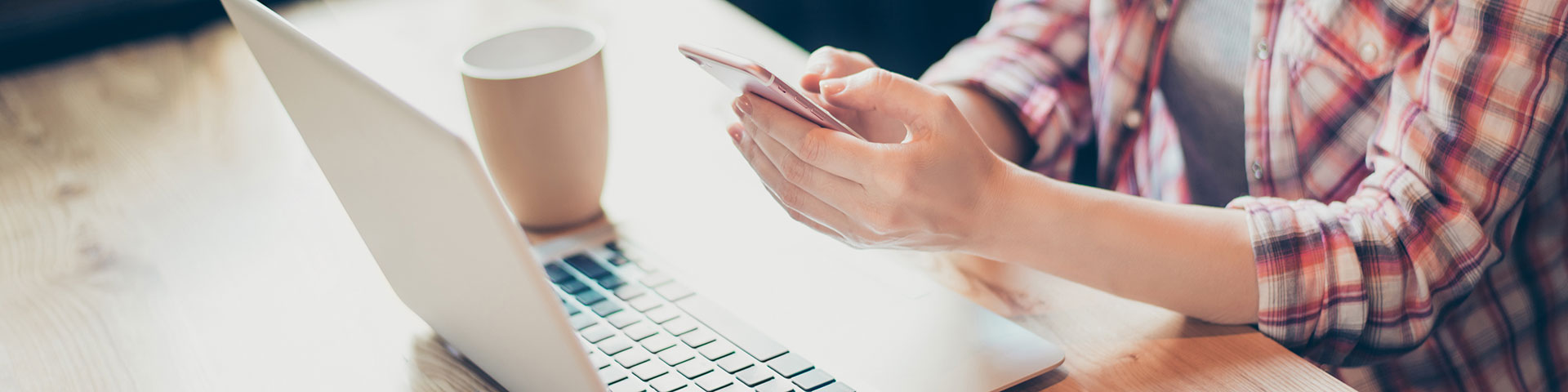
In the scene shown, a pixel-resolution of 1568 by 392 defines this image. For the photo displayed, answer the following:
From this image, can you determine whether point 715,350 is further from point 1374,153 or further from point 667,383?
point 1374,153

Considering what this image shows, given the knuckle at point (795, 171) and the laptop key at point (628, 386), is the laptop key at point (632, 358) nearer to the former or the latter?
the laptop key at point (628, 386)

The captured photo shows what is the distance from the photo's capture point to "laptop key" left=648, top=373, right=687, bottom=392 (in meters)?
0.53

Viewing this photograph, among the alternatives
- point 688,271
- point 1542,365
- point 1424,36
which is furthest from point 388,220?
point 1542,365

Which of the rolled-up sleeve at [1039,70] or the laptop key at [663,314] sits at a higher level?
the rolled-up sleeve at [1039,70]

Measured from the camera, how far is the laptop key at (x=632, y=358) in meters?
0.55

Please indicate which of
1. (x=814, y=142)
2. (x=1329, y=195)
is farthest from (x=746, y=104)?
(x=1329, y=195)

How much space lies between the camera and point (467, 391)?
55 centimetres

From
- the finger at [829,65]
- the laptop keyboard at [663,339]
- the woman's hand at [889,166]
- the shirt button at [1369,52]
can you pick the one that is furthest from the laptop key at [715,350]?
the shirt button at [1369,52]

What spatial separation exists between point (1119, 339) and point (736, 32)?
0.58 m

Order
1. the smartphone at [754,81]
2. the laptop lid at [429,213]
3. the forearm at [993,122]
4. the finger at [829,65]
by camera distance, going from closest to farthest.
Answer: the laptop lid at [429,213]
the smartphone at [754,81]
the finger at [829,65]
the forearm at [993,122]

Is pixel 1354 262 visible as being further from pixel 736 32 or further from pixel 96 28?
pixel 96 28

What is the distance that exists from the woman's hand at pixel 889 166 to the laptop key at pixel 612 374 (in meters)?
0.14

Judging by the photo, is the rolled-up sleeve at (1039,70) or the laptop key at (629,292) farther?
the rolled-up sleeve at (1039,70)

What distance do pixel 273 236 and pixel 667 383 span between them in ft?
1.18
